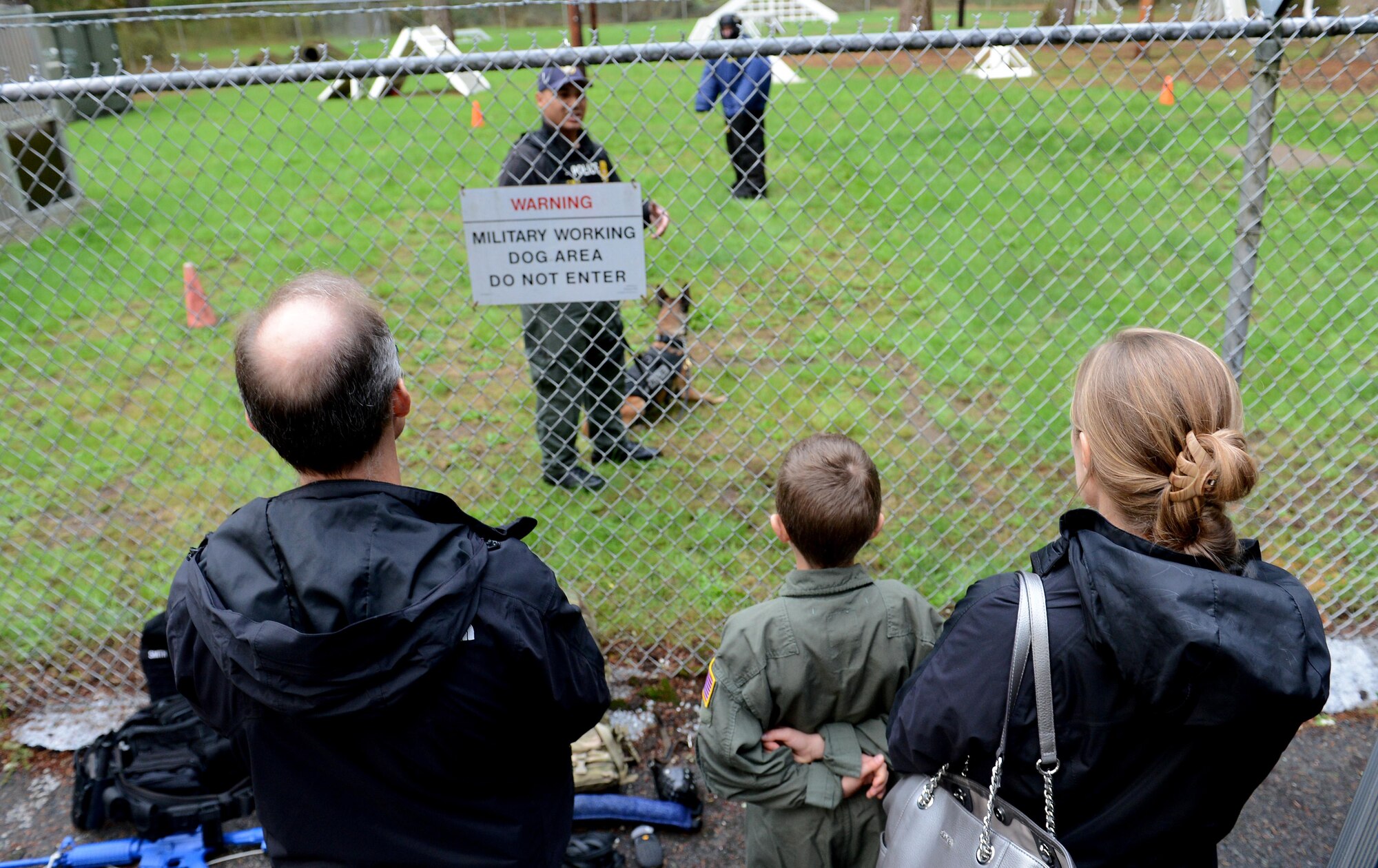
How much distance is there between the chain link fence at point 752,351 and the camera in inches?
135

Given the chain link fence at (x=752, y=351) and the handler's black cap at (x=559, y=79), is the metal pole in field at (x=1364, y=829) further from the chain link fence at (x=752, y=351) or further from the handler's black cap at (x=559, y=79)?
the handler's black cap at (x=559, y=79)

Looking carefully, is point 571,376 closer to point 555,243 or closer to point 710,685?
point 555,243

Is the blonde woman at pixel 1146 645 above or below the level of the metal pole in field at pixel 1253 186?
below

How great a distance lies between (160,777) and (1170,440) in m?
2.96

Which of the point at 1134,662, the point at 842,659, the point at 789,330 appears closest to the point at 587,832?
the point at 842,659

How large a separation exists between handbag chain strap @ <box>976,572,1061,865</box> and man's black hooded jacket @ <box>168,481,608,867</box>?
2.25 ft

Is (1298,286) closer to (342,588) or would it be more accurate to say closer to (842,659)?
(842,659)

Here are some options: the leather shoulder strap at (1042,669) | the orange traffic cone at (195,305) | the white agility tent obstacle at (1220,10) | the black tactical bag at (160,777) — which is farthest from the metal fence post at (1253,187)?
the orange traffic cone at (195,305)

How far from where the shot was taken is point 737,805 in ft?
10.1

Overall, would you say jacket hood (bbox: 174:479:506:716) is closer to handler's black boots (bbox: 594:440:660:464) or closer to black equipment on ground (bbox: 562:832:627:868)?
black equipment on ground (bbox: 562:832:627:868)

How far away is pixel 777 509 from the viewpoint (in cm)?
221

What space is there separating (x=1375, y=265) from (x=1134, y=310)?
191 centimetres

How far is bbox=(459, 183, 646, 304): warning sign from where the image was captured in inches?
119

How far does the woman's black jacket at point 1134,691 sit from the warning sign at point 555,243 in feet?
5.79
